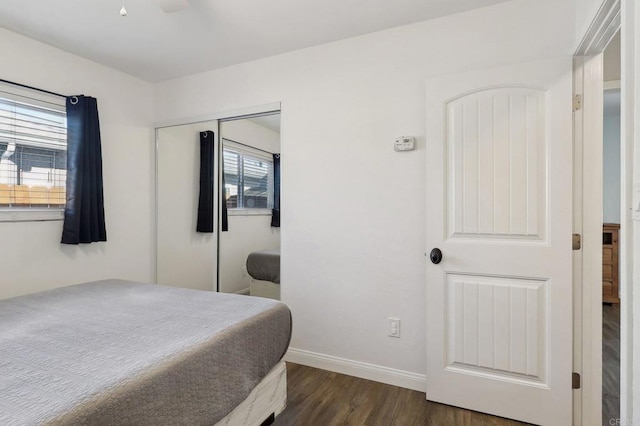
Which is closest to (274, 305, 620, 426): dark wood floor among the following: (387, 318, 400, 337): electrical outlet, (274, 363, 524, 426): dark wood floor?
(274, 363, 524, 426): dark wood floor

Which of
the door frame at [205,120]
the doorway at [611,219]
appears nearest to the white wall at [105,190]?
the door frame at [205,120]

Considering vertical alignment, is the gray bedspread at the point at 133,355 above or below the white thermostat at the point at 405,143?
below

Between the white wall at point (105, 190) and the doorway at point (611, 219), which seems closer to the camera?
the white wall at point (105, 190)

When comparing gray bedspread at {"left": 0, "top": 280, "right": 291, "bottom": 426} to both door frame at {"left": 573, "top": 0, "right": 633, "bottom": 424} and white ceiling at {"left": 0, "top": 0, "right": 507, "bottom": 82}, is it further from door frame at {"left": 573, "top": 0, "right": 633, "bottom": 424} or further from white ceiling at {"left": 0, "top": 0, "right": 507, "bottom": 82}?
white ceiling at {"left": 0, "top": 0, "right": 507, "bottom": 82}

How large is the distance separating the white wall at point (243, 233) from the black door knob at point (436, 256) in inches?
50.3

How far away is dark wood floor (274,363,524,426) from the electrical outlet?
0.35 metres

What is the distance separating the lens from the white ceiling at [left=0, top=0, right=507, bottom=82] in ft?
6.83

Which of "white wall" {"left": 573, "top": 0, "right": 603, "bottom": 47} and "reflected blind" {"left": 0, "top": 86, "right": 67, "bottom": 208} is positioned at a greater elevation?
"white wall" {"left": 573, "top": 0, "right": 603, "bottom": 47}

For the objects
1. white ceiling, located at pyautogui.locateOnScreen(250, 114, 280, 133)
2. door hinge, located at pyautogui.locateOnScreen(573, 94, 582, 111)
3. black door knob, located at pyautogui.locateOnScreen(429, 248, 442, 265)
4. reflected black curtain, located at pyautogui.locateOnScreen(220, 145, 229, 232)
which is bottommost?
black door knob, located at pyautogui.locateOnScreen(429, 248, 442, 265)

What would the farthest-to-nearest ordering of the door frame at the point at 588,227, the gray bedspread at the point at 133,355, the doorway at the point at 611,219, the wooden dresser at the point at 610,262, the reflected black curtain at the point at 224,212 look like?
the wooden dresser at the point at 610,262 < the reflected black curtain at the point at 224,212 < the doorway at the point at 611,219 < the door frame at the point at 588,227 < the gray bedspread at the point at 133,355

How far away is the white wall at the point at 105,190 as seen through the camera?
2.42 metres
